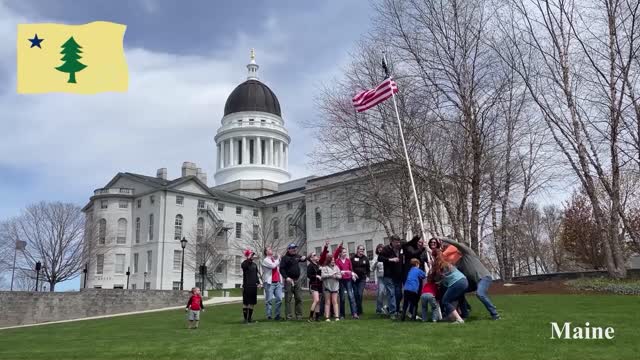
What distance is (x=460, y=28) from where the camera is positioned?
2634cm

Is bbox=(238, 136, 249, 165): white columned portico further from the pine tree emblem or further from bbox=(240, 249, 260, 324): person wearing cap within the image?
the pine tree emblem

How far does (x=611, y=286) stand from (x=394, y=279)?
11828 millimetres

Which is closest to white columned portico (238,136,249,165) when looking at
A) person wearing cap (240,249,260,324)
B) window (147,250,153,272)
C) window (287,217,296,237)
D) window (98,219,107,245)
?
window (287,217,296,237)

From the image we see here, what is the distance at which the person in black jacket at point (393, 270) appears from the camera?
14.2 meters

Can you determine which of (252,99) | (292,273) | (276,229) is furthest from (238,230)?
(292,273)

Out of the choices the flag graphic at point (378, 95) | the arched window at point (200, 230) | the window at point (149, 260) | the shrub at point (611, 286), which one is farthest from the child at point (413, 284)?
the window at point (149, 260)

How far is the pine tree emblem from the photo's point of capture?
916cm

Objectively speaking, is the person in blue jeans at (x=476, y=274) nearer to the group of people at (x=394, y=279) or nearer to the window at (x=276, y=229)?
the group of people at (x=394, y=279)

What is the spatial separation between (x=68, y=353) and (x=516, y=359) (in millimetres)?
7965

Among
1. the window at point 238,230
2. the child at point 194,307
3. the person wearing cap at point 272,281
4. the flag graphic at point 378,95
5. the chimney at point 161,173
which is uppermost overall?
the chimney at point 161,173

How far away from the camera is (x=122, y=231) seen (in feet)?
236

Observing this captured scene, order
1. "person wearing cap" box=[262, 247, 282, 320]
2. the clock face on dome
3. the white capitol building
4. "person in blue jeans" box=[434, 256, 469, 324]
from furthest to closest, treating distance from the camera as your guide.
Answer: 1. the clock face on dome
2. the white capitol building
3. "person wearing cap" box=[262, 247, 282, 320]
4. "person in blue jeans" box=[434, 256, 469, 324]

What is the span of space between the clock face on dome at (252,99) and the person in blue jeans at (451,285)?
86.6 m

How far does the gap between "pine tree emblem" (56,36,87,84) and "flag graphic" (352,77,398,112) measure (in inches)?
497
